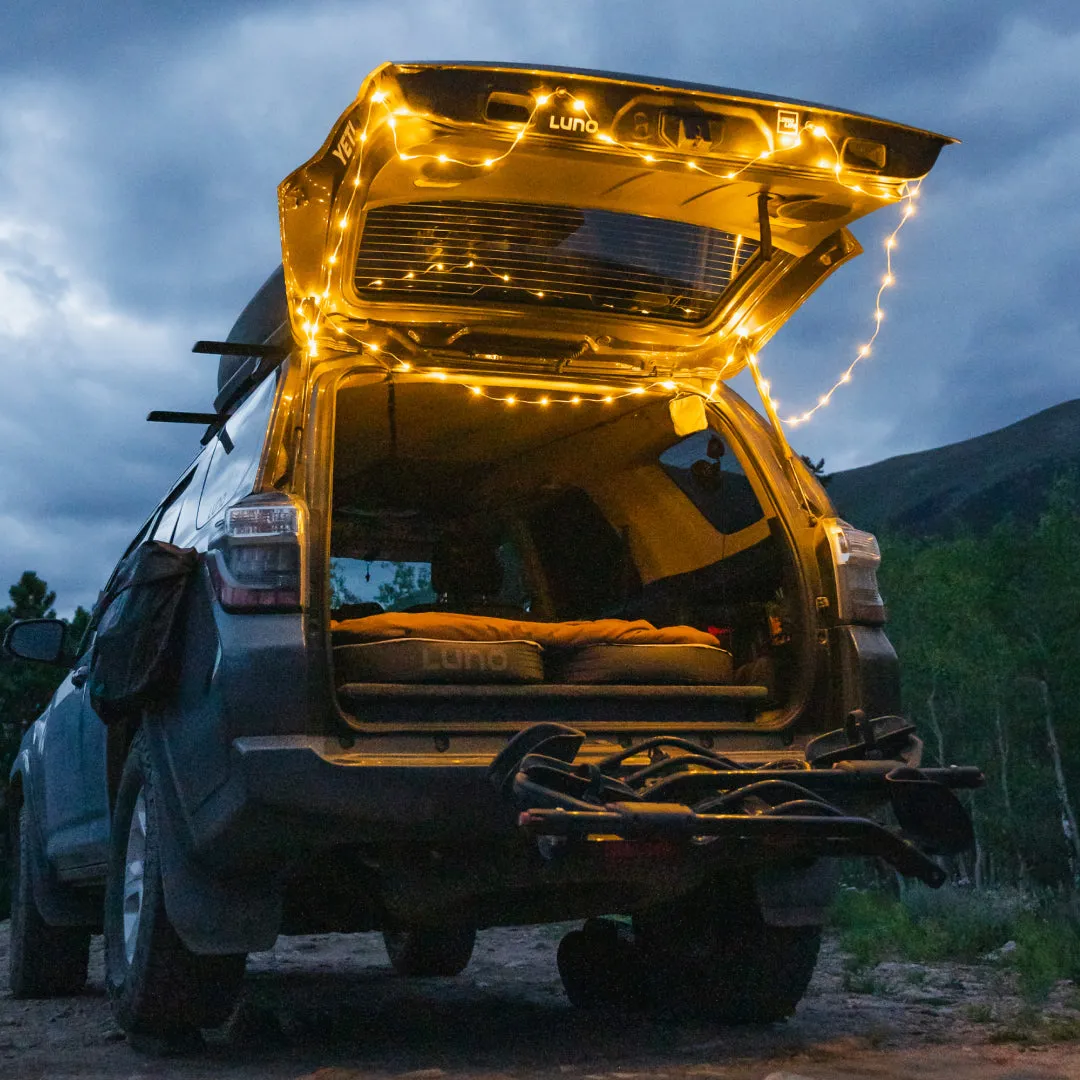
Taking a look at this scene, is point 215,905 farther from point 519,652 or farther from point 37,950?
point 37,950

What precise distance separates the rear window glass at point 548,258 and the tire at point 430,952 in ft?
10.3

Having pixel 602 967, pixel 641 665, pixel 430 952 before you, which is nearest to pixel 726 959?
pixel 602 967

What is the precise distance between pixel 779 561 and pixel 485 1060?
179 centimetres

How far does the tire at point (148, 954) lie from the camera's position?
413 cm

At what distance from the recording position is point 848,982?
589 cm

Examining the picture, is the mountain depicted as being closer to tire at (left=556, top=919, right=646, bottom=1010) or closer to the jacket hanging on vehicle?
tire at (left=556, top=919, right=646, bottom=1010)

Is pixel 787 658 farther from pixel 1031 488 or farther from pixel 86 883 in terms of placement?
pixel 1031 488

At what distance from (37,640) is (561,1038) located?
8.84 feet

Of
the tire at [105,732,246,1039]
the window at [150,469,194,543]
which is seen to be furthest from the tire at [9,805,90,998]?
the tire at [105,732,246,1039]

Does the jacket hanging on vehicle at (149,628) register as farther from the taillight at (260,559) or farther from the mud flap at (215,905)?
the mud flap at (215,905)

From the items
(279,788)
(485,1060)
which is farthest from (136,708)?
(485,1060)

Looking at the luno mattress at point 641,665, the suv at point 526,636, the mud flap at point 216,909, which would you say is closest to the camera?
the suv at point 526,636

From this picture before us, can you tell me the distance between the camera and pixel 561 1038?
4.74 m

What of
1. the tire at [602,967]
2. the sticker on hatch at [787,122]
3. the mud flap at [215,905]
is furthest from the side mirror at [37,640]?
the sticker on hatch at [787,122]
